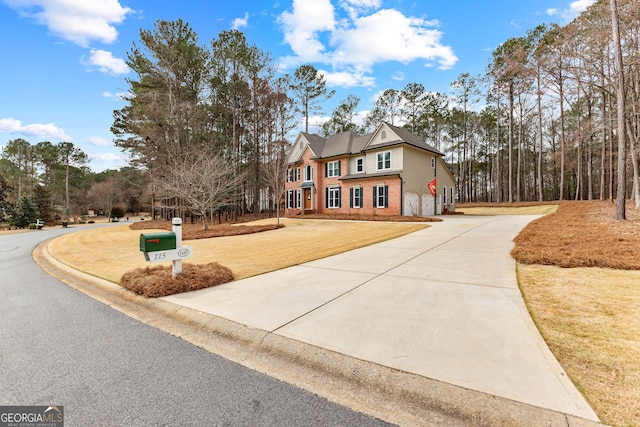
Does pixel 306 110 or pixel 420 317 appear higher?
pixel 306 110

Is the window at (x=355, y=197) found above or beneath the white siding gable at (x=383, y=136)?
beneath

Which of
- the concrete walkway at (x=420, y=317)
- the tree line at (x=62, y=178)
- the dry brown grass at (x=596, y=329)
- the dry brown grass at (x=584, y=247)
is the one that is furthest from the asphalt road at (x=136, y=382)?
→ the tree line at (x=62, y=178)

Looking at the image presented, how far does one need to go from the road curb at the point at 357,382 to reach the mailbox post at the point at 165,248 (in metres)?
1.18

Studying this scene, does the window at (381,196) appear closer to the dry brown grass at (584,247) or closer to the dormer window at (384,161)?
the dormer window at (384,161)

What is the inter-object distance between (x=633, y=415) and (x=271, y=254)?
7.29m

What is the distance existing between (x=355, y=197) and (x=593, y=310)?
20144 mm

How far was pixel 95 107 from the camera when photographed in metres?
15.5

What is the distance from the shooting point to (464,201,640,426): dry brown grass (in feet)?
6.45

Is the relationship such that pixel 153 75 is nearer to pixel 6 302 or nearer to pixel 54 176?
pixel 6 302

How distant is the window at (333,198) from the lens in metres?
24.9

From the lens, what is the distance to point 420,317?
3322mm

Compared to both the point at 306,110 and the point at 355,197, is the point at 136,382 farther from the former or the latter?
the point at 306,110

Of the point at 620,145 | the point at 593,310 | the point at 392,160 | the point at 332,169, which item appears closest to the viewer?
the point at 593,310

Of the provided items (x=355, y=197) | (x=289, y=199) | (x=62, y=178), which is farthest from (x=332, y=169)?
(x=62, y=178)
